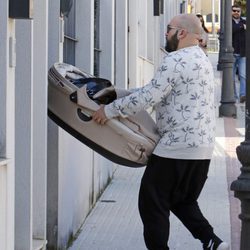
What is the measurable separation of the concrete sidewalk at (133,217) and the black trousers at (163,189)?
1104 millimetres

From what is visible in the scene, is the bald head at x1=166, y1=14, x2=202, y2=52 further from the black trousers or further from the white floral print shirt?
the black trousers

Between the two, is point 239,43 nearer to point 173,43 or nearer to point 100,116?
point 173,43

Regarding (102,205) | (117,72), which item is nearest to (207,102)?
(102,205)

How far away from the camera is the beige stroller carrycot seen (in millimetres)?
6277

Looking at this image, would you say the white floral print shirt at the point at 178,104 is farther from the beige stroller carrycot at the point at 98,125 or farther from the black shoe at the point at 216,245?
the black shoe at the point at 216,245

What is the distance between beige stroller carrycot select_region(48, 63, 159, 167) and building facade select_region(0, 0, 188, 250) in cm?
19

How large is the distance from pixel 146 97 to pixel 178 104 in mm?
236

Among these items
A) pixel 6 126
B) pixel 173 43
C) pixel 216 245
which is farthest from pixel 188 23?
pixel 6 126

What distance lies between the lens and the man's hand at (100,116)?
6.22 m

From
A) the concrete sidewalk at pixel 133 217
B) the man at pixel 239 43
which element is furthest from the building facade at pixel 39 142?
the man at pixel 239 43

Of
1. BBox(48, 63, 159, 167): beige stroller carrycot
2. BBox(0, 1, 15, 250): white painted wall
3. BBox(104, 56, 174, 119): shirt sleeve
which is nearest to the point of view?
BBox(0, 1, 15, 250): white painted wall

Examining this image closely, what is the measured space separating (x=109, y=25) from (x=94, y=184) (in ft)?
7.05

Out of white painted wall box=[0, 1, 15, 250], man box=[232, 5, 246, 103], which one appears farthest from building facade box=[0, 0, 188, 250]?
man box=[232, 5, 246, 103]

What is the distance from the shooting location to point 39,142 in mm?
6371
